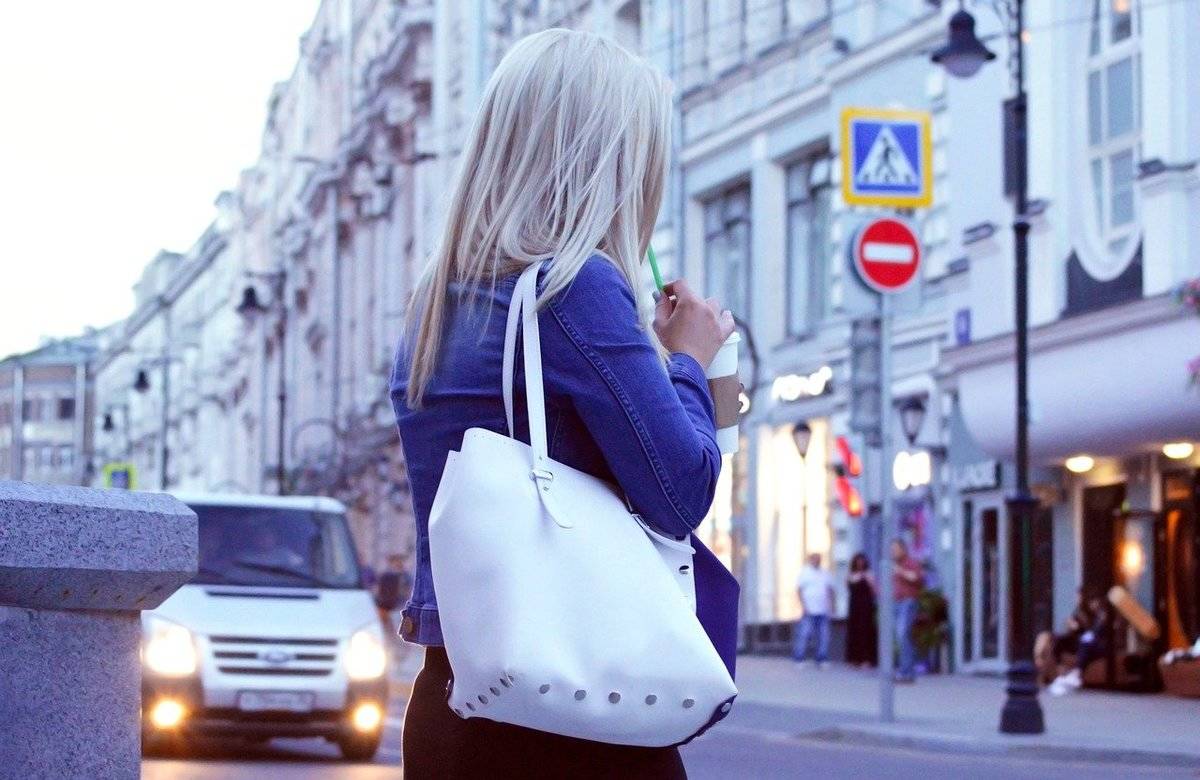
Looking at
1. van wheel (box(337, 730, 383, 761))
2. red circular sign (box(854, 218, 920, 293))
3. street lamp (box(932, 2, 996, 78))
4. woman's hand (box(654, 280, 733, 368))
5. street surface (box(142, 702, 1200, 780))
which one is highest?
street lamp (box(932, 2, 996, 78))

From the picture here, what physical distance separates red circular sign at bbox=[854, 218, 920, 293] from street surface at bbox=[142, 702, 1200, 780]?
3.61 meters

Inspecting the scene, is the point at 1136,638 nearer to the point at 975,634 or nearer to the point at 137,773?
the point at 975,634

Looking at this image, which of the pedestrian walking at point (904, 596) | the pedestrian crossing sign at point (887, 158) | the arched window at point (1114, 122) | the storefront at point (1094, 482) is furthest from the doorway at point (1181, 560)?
the pedestrian crossing sign at point (887, 158)

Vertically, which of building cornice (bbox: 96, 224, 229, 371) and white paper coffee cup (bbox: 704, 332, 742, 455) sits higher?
building cornice (bbox: 96, 224, 229, 371)

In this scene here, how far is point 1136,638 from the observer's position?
25578 mm

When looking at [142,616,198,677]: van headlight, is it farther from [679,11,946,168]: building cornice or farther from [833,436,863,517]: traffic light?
[833,436,863,517]: traffic light

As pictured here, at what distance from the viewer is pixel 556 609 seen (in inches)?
111

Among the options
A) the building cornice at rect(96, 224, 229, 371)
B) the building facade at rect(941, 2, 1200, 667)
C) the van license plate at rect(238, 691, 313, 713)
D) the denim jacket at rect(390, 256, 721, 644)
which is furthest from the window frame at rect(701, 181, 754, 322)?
the building cornice at rect(96, 224, 229, 371)

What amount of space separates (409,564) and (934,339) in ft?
87.5

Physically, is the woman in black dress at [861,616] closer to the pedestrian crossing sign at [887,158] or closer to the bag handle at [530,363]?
the pedestrian crossing sign at [887,158]

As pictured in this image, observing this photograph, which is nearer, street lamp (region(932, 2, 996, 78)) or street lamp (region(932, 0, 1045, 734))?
street lamp (region(932, 0, 1045, 734))

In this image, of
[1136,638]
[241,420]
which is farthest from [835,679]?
[241,420]

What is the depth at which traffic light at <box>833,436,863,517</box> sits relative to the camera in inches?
1297

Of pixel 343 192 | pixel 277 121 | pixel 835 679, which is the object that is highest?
pixel 277 121
